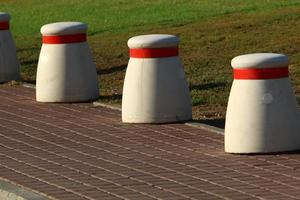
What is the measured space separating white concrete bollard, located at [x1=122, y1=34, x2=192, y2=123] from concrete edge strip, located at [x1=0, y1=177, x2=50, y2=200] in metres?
3.10

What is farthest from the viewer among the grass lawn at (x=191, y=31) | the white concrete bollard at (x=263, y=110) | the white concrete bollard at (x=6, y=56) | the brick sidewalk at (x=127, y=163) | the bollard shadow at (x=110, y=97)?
the white concrete bollard at (x=6, y=56)

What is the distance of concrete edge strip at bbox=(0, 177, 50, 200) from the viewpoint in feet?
33.0

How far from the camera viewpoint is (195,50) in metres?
20.7

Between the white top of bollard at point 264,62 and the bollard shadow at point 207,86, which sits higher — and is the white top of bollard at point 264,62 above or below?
above

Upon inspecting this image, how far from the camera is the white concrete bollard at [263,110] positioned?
11.6m

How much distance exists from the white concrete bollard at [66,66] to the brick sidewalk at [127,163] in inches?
36.5

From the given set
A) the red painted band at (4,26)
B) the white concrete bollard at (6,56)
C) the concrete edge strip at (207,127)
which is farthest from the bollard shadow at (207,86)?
the concrete edge strip at (207,127)

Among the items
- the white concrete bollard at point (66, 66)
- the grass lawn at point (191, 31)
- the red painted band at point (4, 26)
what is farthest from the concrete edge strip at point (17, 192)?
the red painted band at point (4, 26)

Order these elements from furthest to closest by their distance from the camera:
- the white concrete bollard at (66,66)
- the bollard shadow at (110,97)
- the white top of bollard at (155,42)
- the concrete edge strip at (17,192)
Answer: the bollard shadow at (110,97) < the white concrete bollard at (66,66) < the white top of bollard at (155,42) < the concrete edge strip at (17,192)

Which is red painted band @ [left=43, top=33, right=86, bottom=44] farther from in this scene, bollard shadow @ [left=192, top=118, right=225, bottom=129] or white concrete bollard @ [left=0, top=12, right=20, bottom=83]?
white concrete bollard @ [left=0, top=12, right=20, bottom=83]

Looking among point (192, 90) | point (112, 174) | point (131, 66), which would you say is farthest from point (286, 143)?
point (192, 90)

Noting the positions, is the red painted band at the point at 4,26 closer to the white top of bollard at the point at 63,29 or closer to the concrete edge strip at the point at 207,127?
the white top of bollard at the point at 63,29

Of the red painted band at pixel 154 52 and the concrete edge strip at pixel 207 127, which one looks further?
the red painted band at pixel 154 52

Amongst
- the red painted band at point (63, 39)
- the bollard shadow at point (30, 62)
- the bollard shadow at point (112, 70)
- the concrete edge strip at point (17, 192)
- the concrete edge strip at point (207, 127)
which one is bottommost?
the bollard shadow at point (30, 62)
